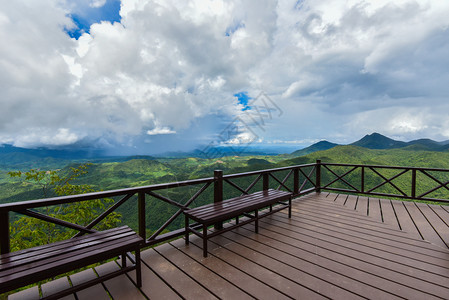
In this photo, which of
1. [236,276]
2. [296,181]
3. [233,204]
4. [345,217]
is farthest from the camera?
[296,181]

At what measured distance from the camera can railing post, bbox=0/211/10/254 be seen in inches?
60.5

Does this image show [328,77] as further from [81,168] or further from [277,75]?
[81,168]

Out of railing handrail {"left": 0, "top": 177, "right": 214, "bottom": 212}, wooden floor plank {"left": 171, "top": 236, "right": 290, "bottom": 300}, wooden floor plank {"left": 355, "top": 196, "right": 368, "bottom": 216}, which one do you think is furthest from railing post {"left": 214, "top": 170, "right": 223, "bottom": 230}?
wooden floor plank {"left": 355, "top": 196, "right": 368, "bottom": 216}

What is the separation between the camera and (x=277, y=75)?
5.21m

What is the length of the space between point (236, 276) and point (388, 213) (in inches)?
135

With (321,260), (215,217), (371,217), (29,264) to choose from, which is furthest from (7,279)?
(371,217)

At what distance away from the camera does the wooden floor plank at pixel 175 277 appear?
5.13 ft

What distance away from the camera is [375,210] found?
11.9ft

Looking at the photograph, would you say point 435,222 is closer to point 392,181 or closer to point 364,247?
point 364,247

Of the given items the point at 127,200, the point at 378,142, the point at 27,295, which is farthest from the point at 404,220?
the point at 378,142

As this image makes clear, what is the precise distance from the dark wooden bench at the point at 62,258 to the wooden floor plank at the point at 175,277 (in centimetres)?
28

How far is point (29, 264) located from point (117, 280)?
72 centimetres

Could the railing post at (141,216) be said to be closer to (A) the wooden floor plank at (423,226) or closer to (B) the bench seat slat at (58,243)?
(B) the bench seat slat at (58,243)

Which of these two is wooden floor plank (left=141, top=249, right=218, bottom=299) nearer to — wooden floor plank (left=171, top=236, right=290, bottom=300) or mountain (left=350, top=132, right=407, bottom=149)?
wooden floor plank (left=171, top=236, right=290, bottom=300)
